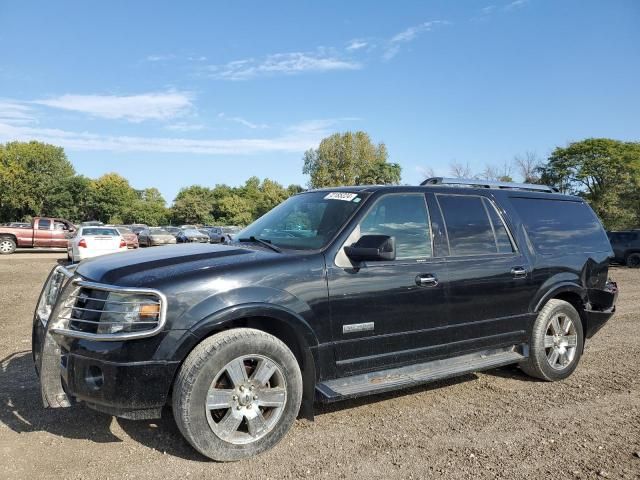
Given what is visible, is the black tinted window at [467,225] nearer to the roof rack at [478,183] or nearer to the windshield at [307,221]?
the roof rack at [478,183]

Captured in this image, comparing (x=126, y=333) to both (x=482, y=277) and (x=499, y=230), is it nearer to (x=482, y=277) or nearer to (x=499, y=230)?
(x=482, y=277)

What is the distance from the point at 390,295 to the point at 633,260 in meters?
21.7

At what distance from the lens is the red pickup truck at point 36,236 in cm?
2361

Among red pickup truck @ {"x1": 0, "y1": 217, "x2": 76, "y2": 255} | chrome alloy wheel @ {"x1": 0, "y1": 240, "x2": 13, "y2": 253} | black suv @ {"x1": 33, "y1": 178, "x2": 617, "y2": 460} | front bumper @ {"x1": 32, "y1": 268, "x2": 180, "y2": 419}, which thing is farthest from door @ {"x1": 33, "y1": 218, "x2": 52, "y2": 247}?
front bumper @ {"x1": 32, "y1": 268, "x2": 180, "y2": 419}

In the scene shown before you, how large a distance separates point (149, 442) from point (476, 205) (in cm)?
344

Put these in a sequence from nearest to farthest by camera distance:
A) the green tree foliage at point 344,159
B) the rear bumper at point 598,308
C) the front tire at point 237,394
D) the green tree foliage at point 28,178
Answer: the front tire at point 237,394 → the rear bumper at point 598,308 → the green tree foliage at point 344,159 → the green tree foliage at point 28,178

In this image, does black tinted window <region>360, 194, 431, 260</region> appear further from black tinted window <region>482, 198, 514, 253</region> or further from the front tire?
the front tire

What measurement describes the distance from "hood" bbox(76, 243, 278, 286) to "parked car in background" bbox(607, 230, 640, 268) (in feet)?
71.3

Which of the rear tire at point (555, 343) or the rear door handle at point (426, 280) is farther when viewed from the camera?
the rear tire at point (555, 343)

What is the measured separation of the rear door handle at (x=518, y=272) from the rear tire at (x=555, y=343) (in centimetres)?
51

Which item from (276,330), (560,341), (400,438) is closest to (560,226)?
(560,341)

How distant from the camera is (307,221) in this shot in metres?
4.25

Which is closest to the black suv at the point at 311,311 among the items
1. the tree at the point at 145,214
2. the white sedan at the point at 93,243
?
the white sedan at the point at 93,243

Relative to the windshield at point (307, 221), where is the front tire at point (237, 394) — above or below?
below
